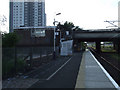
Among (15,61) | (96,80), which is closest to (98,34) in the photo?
(15,61)

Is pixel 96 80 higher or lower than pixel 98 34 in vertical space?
lower

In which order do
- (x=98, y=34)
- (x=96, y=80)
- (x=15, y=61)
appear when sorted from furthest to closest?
(x=98, y=34) → (x=15, y=61) → (x=96, y=80)

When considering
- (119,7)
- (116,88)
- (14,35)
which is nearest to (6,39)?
(14,35)

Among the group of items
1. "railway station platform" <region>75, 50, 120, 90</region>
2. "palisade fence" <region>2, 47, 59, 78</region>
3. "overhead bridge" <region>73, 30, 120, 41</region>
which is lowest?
"railway station platform" <region>75, 50, 120, 90</region>

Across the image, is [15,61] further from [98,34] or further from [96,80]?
[98,34]

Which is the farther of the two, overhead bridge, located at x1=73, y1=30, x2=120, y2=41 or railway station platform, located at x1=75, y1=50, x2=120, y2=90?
overhead bridge, located at x1=73, y1=30, x2=120, y2=41

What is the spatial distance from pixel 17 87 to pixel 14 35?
497 centimetres

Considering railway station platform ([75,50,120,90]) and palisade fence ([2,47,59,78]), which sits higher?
palisade fence ([2,47,59,78])

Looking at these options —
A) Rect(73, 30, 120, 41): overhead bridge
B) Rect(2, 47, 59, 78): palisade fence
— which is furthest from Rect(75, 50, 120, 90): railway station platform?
Rect(73, 30, 120, 41): overhead bridge

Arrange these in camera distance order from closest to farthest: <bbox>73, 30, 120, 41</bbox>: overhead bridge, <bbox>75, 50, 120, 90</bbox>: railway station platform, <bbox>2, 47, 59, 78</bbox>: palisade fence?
<bbox>75, 50, 120, 90</bbox>: railway station platform, <bbox>2, 47, 59, 78</bbox>: palisade fence, <bbox>73, 30, 120, 41</bbox>: overhead bridge

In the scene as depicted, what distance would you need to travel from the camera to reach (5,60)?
948 cm

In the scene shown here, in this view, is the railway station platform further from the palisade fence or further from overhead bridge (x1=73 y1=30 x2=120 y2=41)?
overhead bridge (x1=73 y1=30 x2=120 y2=41)

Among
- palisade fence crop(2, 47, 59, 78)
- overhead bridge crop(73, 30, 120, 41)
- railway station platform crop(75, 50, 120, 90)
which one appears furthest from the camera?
overhead bridge crop(73, 30, 120, 41)

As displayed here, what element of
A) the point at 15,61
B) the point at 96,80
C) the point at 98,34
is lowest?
the point at 96,80
